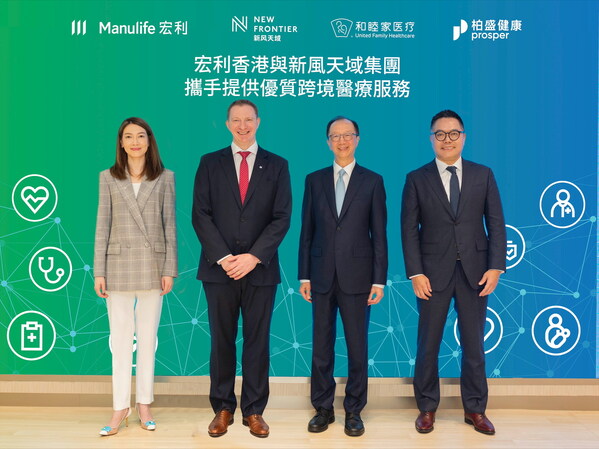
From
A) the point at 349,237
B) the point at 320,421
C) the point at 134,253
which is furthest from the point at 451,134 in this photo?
the point at 134,253

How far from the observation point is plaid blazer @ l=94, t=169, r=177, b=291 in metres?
3.11

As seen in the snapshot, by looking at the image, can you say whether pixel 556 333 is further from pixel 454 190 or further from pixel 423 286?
pixel 454 190

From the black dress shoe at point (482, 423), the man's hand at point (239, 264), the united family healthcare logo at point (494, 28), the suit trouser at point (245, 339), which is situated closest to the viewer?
the man's hand at point (239, 264)

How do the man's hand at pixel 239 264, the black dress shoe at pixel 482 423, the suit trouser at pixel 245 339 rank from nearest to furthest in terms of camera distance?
the man's hand at pixel 239 264
the suit trouser at pixel 245 339
the black dress shoe at pixel 482 423

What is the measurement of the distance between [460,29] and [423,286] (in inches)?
64.2

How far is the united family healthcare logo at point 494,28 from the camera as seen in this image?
3.61 metres

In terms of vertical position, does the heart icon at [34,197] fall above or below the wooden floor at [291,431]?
above

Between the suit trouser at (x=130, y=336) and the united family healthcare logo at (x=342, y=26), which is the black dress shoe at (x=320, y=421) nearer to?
the suit trouser at (x=130, y=336)

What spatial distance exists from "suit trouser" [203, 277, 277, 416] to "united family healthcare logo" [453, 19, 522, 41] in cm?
201

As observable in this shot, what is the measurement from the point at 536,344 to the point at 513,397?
362mm

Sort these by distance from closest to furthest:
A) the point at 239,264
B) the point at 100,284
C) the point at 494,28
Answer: the point at 239,264 → the point at 100,284 → the point at 494,28

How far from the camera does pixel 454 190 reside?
3.23m

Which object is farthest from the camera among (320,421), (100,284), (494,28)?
(494,28)

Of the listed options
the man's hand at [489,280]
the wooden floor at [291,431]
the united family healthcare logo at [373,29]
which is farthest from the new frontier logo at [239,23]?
the wooden floor at [291,431]
